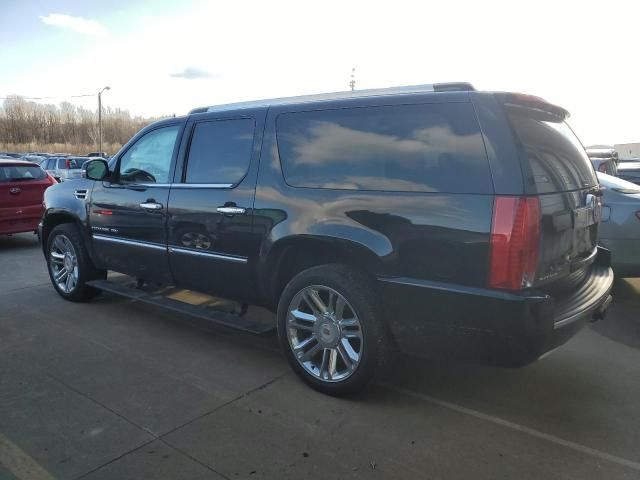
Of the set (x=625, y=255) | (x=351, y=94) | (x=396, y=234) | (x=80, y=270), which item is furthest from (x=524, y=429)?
(x=80, y=270)

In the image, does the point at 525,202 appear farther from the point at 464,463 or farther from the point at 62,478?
the point at 62,478

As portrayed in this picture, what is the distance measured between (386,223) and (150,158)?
8.69ft

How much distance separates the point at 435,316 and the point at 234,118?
2.26 meters

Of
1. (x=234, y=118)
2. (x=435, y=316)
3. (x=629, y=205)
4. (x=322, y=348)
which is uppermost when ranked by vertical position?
(x=234, y=118)

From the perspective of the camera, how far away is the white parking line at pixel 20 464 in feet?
8.23

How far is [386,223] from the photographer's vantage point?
120 inches

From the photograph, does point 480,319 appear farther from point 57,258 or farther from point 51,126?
point 51,126

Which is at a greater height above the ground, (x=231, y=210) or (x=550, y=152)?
(x=550, y=152)

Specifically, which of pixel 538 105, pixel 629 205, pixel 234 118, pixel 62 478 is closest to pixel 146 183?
pixel 234 118

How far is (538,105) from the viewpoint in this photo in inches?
122

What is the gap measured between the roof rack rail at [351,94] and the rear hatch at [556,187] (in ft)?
1.06

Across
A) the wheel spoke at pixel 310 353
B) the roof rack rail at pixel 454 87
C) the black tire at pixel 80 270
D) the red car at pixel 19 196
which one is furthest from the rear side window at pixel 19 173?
the roof rack rail at pixel 454 87

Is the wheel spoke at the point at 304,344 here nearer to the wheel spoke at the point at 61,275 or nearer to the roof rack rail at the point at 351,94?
the roof rack rail at the point at 351,94

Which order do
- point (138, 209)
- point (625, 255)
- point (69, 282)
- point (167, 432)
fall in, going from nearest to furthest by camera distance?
1. point (167, 432)
2. point (138, 209)
3. point (625, 255)
4. point (69, 282)
